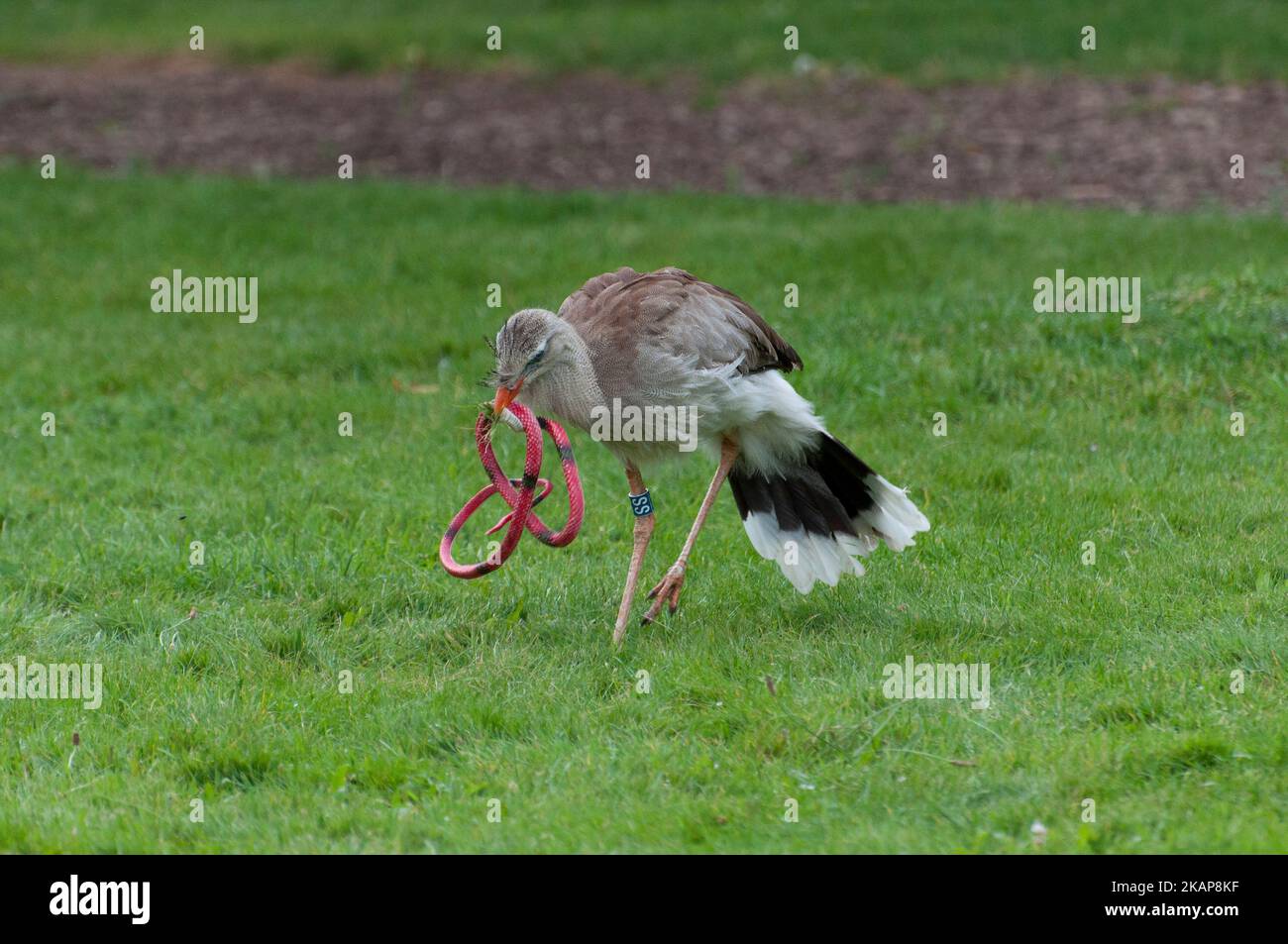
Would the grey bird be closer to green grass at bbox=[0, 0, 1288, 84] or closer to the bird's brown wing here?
the bird's brown wing

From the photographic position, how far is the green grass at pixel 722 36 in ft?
55.4

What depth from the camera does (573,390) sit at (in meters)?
6.62

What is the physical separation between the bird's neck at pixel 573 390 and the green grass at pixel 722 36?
37.1 ft

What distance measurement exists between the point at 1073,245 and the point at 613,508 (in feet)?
17.2

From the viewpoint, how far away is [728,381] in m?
6.98

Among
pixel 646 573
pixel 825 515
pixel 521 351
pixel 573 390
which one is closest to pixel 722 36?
pixel 646 573

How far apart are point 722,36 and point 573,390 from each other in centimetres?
1297

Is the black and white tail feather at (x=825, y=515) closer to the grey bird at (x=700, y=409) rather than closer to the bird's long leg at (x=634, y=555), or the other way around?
the grey bird at (x=700, y=409)

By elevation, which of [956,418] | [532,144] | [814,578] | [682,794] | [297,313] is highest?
[532,144]

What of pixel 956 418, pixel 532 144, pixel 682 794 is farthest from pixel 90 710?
pixel 532 144

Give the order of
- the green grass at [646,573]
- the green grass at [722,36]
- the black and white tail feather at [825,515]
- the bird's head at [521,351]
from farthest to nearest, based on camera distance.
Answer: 1. the green grass at [722,36]
2. the black and white tail feather at [825,515]
3. the bird's head at [521,351]
4. the green grass at [646,573]

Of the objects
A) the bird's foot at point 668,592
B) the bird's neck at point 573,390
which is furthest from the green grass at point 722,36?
the bird's neck at point 573,390

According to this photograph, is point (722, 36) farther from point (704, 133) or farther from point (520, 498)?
point (520, 498)

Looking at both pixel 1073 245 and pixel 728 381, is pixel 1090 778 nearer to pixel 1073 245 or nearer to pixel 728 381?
pixel 728 381
